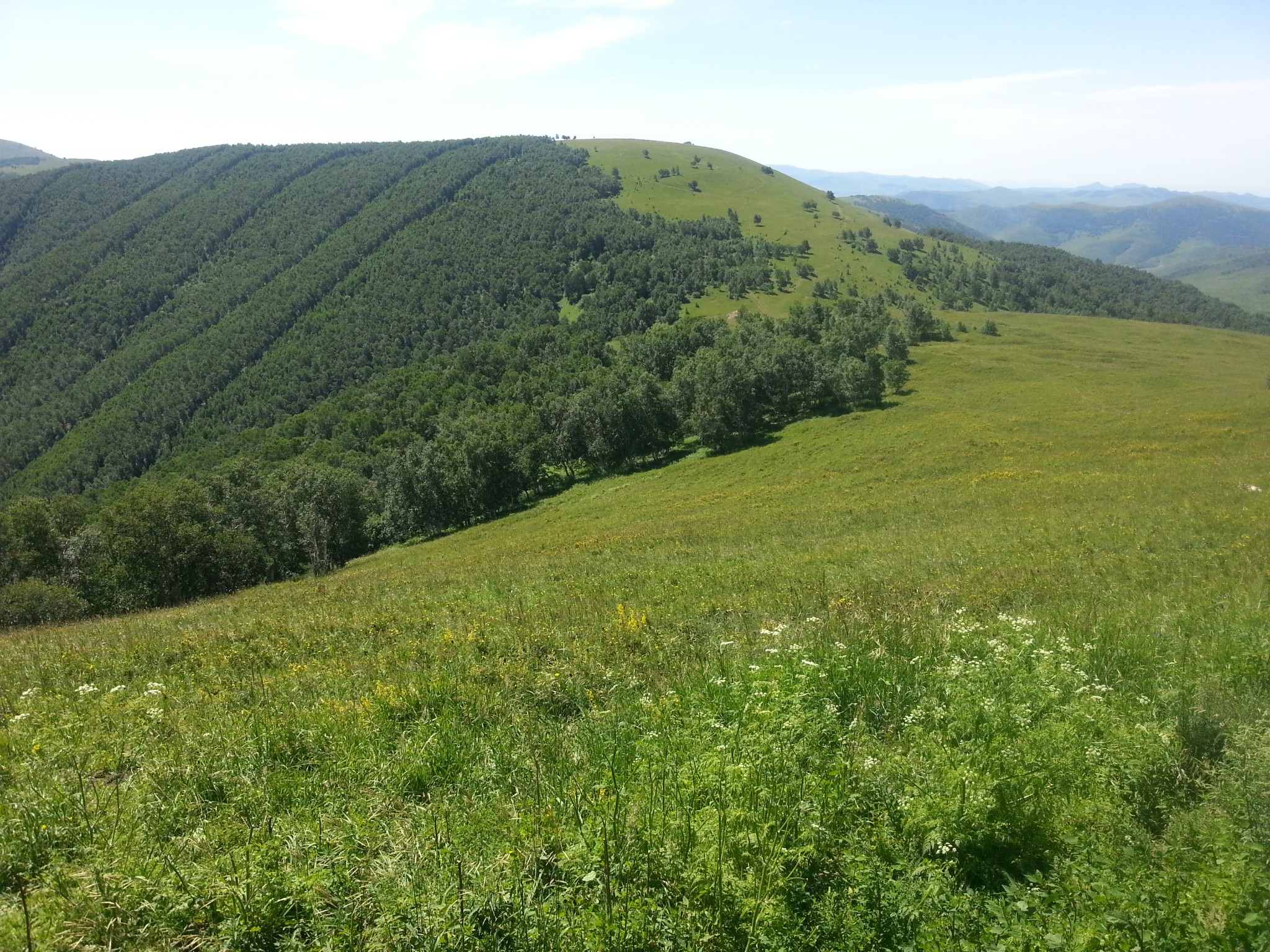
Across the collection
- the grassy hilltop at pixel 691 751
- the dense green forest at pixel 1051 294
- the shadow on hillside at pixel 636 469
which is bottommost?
the shadow on hillside at pixel 636 469

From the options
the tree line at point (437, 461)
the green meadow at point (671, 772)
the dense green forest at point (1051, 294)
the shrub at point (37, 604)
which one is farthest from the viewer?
the dense green forest at point (1051, 294)

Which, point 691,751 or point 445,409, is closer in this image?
point 691,751

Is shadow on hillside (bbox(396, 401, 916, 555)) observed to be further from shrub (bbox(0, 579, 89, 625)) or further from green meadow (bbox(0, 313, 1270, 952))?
green meadow (bbox(0, 313, 1270, 952))

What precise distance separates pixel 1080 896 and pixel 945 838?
760mm

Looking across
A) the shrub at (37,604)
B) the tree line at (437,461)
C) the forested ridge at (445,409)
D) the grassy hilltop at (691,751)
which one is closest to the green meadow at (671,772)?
the grassy hilltop at (691,751)

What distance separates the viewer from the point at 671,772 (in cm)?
478

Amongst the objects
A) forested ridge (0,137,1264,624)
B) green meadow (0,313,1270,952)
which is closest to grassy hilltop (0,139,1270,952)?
green meadow (0,313,1270,952)

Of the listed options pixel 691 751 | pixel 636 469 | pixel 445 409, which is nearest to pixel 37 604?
pixel 691 751

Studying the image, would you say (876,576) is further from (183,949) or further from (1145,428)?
(1145,428)

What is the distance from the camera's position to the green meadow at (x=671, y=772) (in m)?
3.59

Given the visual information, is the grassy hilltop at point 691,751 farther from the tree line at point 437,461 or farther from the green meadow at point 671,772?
the tree line at point 437,461

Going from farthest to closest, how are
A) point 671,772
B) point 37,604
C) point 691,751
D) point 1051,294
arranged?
point 1051,294 < point 37,604 < point 691,751 < point 671,772

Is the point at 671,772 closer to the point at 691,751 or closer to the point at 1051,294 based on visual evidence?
the point at 691,751

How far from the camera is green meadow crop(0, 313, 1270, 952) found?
11.8 feet
